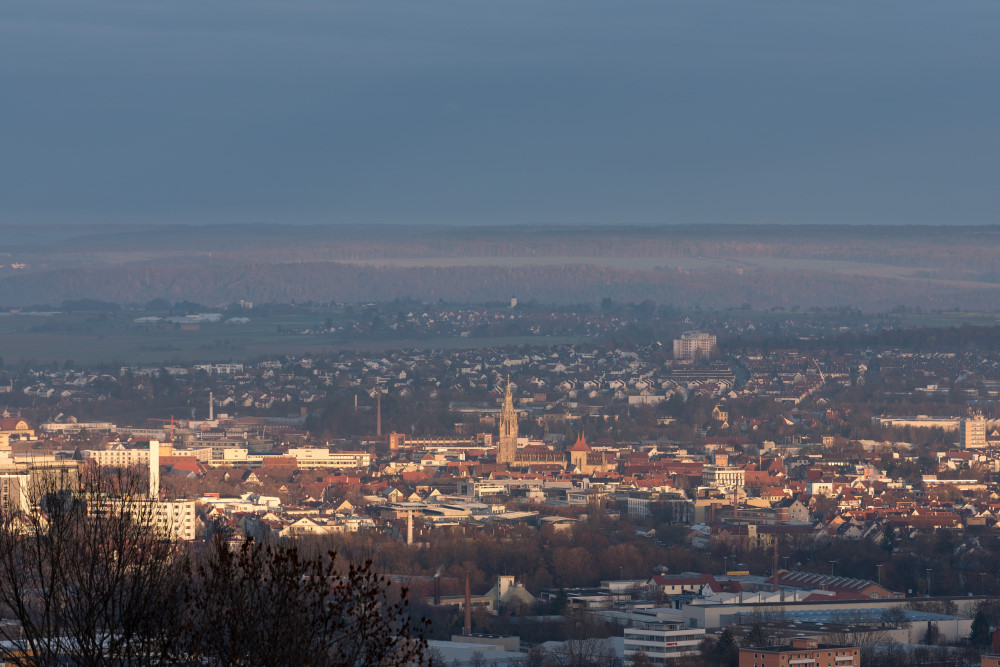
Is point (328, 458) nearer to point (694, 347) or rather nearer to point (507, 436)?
point (507, 436)

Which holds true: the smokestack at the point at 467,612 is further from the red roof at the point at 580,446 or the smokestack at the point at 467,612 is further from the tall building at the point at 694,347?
the tall building at the point at 694,347

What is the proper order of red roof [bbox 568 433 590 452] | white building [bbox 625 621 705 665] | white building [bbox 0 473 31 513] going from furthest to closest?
red roof [bbox 568 433 590 452], white building [bbox 625 621 705 665], white building [bbox 0 473 31 513]

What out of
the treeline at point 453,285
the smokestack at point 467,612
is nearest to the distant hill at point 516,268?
the treeline at point 453,285

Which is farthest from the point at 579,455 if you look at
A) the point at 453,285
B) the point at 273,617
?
the point at 453,285

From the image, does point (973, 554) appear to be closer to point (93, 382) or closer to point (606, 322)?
point (93, 382)

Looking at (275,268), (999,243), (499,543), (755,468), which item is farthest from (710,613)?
(275,268)

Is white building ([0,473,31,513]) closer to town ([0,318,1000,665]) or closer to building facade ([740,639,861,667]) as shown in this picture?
town ([0,318,1000,665])

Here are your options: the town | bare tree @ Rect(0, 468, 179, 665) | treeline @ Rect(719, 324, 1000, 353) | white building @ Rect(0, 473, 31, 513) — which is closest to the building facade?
the town
